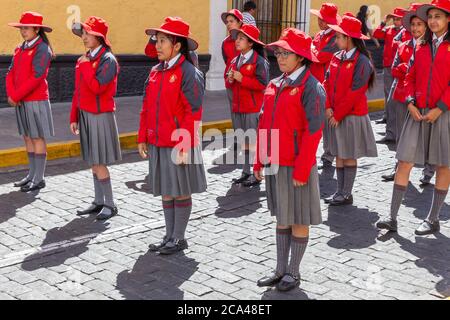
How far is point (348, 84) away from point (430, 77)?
3.40 feet

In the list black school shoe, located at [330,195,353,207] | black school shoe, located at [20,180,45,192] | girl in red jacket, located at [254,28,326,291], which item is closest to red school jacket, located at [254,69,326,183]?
girl in red jacket, located at [254,28,326,291]

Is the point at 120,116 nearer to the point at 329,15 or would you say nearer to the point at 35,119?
the point at 35,119

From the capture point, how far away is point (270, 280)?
16.5 ft

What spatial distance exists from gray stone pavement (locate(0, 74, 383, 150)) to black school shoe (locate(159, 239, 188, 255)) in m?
4.01

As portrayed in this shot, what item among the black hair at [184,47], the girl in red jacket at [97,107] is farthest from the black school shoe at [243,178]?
the black hair at [184,47]

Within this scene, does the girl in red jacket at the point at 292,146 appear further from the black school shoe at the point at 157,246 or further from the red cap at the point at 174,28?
Result: the black school shoe at the point at 157,246

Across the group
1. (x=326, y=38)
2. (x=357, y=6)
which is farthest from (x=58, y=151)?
(x=357, y=6)

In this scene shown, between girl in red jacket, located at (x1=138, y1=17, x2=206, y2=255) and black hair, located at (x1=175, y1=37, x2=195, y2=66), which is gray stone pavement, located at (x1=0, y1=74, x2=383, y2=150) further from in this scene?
black hair, located at (x1=175, y1=37, x2=195, y2=66)

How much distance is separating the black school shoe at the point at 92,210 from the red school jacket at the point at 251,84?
2054 mm

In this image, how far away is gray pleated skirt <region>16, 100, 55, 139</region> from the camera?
742 centimetres

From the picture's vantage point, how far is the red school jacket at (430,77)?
5.85m
